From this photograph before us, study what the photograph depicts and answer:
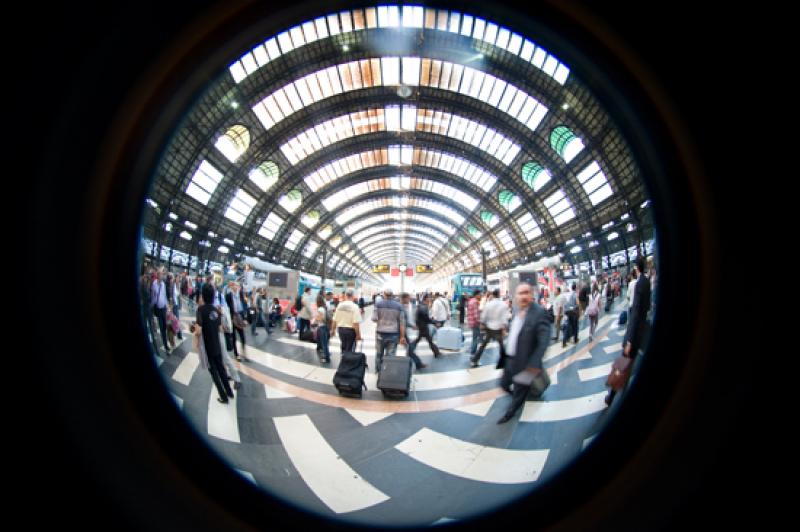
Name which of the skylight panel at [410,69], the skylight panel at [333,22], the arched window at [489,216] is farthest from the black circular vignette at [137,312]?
the arched window at [489,216]

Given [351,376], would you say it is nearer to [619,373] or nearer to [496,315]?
[496,315]

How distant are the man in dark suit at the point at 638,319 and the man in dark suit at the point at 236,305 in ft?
3.96

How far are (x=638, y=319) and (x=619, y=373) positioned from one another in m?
0.16

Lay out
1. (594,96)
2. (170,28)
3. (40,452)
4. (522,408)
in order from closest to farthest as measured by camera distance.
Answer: (40,452)
(170,28)
(594,96)
(522,408)

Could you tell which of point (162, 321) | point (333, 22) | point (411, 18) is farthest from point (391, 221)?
point (162, 321)

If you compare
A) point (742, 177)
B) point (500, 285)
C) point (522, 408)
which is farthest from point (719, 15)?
point (522, 408)

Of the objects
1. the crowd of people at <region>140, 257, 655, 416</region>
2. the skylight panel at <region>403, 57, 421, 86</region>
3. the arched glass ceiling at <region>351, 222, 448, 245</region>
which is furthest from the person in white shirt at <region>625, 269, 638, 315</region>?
the arched glass ceiling at <region>351, 222, 448, 245</region>

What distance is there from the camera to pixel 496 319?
820 millimetres

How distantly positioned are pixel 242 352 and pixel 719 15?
151 centimetres

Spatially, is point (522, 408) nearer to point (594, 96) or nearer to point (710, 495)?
point (710, 495)

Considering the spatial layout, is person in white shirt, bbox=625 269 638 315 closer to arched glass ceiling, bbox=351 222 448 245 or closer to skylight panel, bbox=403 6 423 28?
A: skylight panel, bbox=403 6 423 28

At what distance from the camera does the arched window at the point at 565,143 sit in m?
0.93

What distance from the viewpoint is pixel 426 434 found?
3.03 ft

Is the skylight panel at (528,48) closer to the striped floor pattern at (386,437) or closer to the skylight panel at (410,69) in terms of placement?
the skylight panel at (410,69)
